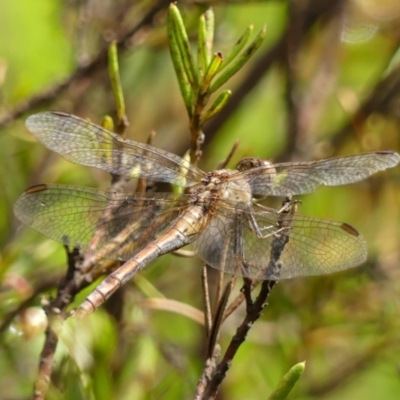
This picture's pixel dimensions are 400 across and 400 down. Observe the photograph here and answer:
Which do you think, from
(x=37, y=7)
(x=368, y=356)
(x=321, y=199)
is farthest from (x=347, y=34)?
(x=37, y=7)

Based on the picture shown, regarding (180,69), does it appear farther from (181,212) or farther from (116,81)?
(181,212)

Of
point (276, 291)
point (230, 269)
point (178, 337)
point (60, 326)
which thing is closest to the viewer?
point (60, 326)

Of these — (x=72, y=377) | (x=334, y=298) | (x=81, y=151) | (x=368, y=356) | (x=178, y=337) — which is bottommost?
(x=178, y=337)

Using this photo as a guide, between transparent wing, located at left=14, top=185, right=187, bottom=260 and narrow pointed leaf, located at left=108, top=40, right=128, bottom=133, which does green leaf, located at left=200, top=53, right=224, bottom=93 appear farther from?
transparent wing, located at left=14, top=185, right=187, bottom=260

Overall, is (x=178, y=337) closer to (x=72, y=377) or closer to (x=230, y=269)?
(x=230, y=269)

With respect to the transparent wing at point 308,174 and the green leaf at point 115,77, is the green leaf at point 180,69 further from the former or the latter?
the transparent wing at point 308,174

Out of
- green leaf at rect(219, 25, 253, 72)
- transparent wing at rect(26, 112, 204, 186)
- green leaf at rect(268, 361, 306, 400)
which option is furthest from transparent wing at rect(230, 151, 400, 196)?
green leaf at rect(268, 361, 306, 400)

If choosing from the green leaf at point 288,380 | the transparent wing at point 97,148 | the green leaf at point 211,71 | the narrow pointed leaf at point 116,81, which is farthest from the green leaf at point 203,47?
the green leaf at point 288,380
